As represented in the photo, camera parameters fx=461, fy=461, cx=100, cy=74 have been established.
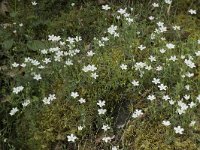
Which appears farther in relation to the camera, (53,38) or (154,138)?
(53,38)

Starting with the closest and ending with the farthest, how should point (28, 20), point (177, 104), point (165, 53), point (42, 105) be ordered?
point (177, 104)
point (42, 105)
point (165, 53)
point (28, 20)

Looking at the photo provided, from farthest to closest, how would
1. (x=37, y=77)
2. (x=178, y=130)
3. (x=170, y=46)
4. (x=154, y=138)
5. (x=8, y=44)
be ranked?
(x=8, y=44) → (x=170, y=46) → (x=37, y=77) → (x=154, y=138) → (x=178, y=130)

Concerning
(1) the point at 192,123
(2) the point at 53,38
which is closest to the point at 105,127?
(1) the point at 192,123

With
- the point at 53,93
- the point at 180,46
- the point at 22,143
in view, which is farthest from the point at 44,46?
the point at 180,46

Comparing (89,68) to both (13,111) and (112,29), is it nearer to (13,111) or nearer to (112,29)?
(112,29)

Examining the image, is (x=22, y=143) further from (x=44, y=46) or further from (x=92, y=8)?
(x=92, y=8)

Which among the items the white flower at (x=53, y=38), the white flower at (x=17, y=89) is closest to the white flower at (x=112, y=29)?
the white flower at (x=53, y=38)
